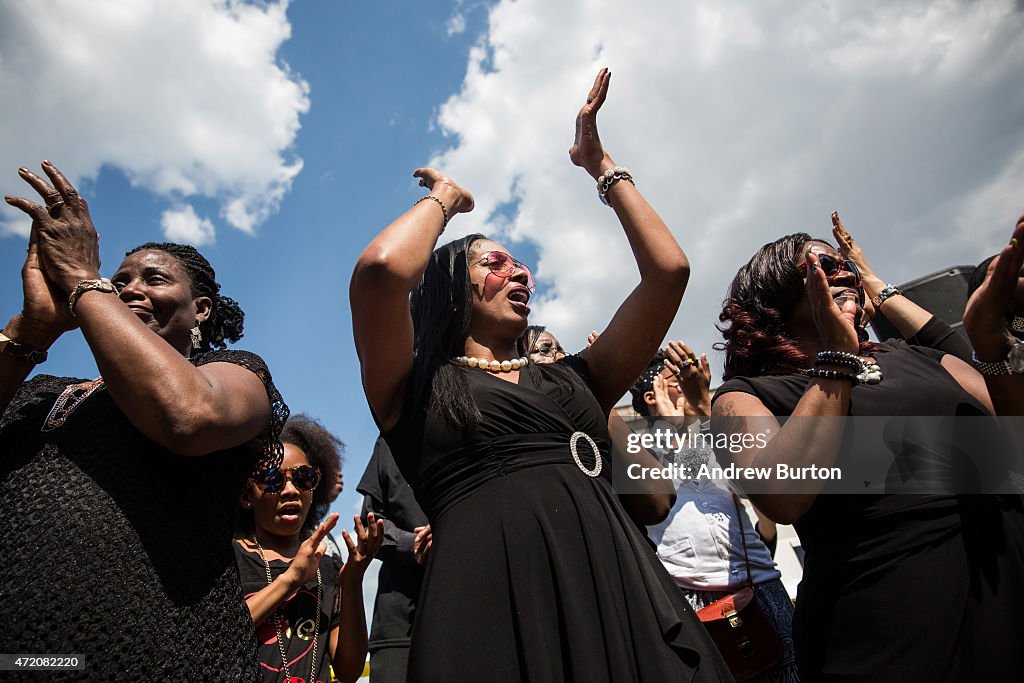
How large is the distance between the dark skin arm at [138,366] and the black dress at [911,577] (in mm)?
1930

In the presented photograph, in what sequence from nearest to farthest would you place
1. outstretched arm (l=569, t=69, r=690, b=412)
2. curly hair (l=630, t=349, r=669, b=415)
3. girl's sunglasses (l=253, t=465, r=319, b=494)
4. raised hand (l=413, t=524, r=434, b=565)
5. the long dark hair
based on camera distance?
the long dark hair
outstretched arm (l=569, t=69, r=690, b=412)
raised hand (l=413, t=524, r=434, b=565)
girl's sunglasses (l=253, t=465, r=319, b=494)
curly hair (l=630, t=349, r=669, b=415)

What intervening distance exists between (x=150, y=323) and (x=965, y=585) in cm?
274

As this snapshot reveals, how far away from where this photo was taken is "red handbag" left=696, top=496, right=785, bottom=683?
10.3ft

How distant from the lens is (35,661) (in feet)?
4.91

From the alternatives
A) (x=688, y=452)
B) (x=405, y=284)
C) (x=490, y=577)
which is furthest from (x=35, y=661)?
(x=688, y=452)

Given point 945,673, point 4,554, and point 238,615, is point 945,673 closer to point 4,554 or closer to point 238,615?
point 238,615

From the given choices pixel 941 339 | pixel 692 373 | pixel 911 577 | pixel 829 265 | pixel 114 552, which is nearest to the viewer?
pixel 114 552

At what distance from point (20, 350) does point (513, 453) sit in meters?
1.40

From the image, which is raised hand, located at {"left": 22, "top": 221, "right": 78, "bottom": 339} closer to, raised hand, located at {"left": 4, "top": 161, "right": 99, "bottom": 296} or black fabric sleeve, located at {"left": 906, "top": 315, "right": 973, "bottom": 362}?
raised hand, located at {"left": 4, "top": 161, "right": 99, "bottom": 296}

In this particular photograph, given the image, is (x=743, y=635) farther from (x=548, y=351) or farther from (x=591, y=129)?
Result: (x=591, y=129)

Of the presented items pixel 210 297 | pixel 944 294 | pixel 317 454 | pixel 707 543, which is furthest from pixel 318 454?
pixel 944 294

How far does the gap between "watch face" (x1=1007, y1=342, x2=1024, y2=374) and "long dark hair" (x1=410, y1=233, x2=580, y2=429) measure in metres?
1.55

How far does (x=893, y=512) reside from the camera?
7.43ft

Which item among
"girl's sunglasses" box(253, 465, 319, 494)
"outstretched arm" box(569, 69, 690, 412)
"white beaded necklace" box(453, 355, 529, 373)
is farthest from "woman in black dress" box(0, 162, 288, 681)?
"girl's sunglasses" box(253, 465, 319, 494)
